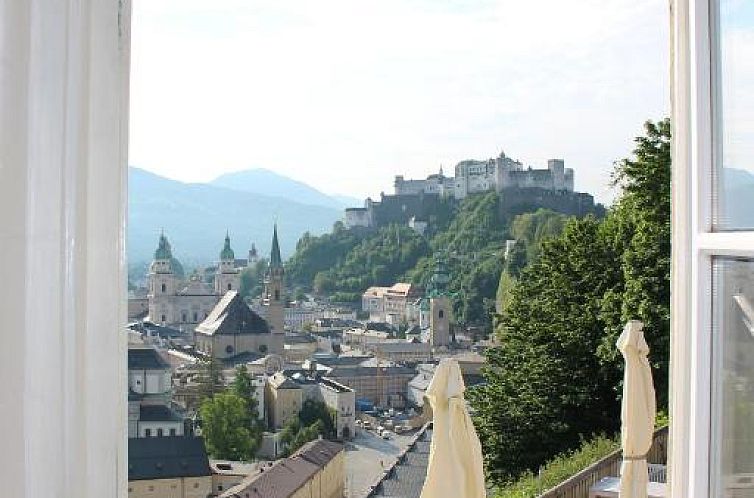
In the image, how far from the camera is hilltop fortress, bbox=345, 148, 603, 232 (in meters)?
4.18

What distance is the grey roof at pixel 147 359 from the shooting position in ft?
11.0

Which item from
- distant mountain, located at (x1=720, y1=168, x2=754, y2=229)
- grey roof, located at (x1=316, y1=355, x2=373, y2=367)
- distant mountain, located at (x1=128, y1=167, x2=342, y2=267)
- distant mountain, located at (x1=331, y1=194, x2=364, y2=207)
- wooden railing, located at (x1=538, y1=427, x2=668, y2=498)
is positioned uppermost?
distant mountain, located at (x1=331, y1=194, x2=364, y2=207)

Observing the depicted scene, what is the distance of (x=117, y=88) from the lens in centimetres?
43

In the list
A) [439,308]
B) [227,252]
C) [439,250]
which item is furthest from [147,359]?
[439,250]

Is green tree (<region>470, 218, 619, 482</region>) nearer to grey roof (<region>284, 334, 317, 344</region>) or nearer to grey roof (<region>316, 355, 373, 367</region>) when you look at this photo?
grey roof (<region>316, 355, 373, 367</region>)

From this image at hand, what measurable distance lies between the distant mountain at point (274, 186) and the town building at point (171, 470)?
113cm

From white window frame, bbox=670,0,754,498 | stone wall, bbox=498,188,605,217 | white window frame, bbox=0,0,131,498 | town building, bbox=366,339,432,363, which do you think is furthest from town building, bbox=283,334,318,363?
white window frame, bbox=0,0,131,498

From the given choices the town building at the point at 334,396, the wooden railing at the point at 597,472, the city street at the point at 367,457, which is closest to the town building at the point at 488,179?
the town building at the point at 334,396

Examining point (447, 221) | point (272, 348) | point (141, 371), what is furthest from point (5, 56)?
point (447, 221)

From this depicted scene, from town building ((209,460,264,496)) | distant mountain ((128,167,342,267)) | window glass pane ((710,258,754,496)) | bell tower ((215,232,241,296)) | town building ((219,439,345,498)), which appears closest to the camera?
window glass pane ((710,258,754,496))

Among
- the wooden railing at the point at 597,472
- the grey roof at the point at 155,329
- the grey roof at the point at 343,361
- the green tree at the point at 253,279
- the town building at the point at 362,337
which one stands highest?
the green tree at the point at 253,279

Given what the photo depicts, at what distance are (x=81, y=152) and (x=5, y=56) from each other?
0.19 feet

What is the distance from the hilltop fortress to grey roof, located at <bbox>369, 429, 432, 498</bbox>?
1.10m

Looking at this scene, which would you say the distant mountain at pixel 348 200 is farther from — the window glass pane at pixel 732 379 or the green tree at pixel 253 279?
the window glass pane at pixel 732 379
